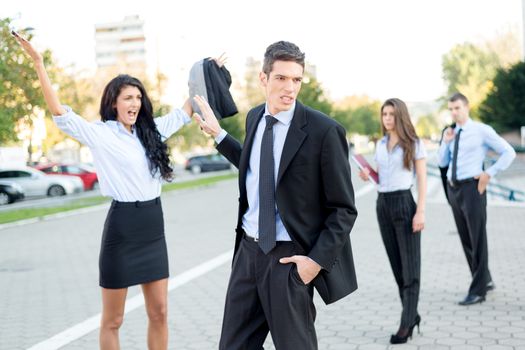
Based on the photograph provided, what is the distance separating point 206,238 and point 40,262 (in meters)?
3.12

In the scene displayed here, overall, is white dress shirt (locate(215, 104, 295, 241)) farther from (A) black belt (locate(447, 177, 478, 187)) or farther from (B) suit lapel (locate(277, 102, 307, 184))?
(A) black belt (locate(447, 177, 478, 187))

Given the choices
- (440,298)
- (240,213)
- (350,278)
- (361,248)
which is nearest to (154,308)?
(240,213)

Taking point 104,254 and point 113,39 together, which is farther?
point 113,39

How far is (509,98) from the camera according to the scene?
42.4 meters

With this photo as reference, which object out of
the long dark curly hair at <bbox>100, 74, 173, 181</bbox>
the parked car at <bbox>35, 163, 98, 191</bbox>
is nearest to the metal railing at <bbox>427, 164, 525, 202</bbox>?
the long dark curly hair at <bbox>100, 74, 173, 181</bbox>

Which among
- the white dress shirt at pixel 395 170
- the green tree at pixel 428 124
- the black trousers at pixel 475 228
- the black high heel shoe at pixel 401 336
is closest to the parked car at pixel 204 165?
the black trousers at pixel 475 228

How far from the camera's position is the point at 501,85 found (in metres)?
42.7

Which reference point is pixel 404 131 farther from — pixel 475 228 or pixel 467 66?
pixel 467 66

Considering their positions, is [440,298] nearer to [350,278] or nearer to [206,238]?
[350,278]

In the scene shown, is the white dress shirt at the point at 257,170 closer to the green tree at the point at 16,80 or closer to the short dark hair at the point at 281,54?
the short dark hair at the point at 281,54

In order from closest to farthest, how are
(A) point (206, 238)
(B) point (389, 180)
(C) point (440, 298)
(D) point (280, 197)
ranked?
(D) point (280, 197)
(B) point (389, 180)
(C) point (440, 298)
(A) point (206, 238)

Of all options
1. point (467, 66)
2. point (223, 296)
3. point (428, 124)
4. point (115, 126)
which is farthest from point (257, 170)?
point (428, 124)

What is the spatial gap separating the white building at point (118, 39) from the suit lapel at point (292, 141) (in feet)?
570

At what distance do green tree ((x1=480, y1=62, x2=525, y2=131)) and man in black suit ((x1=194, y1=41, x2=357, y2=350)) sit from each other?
137ft
